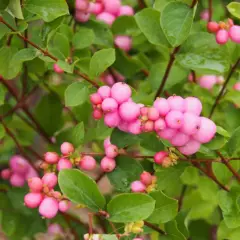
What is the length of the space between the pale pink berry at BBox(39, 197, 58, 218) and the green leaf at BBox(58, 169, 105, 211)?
54 mm

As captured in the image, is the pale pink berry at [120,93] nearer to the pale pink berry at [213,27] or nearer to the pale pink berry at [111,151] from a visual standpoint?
the pale pink berry at [111,151]

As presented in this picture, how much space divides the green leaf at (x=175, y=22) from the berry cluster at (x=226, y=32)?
0.37 feet

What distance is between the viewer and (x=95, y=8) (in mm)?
1206

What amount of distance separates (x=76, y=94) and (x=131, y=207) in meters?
0.22

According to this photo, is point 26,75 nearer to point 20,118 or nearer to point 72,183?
point 20,118

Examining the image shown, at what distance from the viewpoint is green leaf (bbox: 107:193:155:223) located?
80 centimetres

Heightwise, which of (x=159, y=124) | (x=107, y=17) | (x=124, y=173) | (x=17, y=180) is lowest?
(x=17, y=180)

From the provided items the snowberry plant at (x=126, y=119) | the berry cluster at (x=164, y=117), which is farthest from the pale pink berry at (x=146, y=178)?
the berry cluster at (x=164, y=117)

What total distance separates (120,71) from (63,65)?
0.36 meters

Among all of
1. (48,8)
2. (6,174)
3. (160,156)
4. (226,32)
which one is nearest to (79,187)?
(160,156)

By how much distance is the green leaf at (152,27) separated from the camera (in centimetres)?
99

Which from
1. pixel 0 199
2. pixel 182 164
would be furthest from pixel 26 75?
pixel 182 164

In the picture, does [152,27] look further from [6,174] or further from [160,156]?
[6,174]

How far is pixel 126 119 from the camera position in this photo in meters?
0.82
